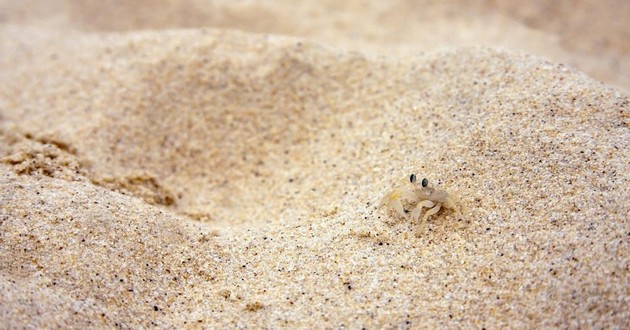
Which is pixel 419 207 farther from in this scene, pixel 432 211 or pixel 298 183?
pixel 298 183

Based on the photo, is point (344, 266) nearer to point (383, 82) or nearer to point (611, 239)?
point (611, 239)

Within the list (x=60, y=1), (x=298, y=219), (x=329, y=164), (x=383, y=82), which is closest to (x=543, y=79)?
(x=383, y=82)

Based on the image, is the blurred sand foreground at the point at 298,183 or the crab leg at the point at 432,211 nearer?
the blurred sand foreground at the point at 298,183

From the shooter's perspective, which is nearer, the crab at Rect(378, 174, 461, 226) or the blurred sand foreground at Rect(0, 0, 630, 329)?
the blurred sand foreground at Rect(0, 0, 630, 329)

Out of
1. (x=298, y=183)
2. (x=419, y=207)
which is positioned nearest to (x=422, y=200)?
(x=419, y=207)

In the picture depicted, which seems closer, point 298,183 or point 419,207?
point 419,207
